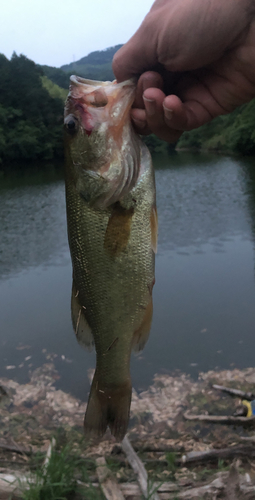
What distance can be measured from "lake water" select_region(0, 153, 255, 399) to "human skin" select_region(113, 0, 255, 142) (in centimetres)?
394

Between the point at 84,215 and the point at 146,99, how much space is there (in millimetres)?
661

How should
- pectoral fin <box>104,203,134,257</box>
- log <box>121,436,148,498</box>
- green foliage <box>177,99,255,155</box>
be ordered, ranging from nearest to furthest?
pectoral fin <box>104,203,134,257</box> → log <box>121,436,148,498</box> → green foliage <box>177,99,255,155</box>

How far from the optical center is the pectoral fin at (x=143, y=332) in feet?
6.90

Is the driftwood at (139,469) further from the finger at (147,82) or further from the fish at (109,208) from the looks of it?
the finger at (147,82)

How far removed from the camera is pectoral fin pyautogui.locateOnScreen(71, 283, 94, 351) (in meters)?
2.11

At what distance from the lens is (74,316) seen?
83.7 inches

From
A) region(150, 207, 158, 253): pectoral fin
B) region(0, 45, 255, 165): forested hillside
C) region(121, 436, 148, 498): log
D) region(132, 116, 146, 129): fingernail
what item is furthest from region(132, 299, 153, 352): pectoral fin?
region(0, 45, 255, 165): forested hillside

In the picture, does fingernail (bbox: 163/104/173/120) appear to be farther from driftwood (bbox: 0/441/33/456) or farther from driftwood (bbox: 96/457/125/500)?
driftwood (bbox: 0/441/33/456)

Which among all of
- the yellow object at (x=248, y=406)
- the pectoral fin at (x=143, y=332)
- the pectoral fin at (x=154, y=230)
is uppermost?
the pectoral fin at (x=154, y=230)

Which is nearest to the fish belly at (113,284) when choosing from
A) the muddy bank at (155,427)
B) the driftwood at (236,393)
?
the muddy bank at (155,427)

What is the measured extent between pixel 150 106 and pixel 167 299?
19.0ft

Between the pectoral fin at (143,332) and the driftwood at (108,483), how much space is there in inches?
59.1

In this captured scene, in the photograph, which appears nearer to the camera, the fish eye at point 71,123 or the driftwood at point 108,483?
the fish eye at point 71,123

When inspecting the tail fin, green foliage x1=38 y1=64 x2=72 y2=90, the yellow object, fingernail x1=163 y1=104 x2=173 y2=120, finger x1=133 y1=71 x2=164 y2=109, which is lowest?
the yellow object
